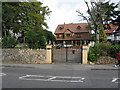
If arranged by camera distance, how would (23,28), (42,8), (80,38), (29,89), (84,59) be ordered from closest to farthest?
(29,89) → (84,59) → (23,28) → (42,8) → (80,38)

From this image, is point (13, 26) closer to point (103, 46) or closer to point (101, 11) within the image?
point (101, 11)

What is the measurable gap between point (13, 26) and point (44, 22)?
971 centimetres

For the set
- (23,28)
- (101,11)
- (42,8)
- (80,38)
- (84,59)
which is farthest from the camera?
(80,38)


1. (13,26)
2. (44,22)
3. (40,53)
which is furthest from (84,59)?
(44,22)

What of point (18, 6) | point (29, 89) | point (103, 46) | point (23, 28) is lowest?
point (29, 89)

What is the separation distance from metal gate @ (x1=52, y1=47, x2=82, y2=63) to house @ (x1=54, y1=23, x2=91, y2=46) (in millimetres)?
40332

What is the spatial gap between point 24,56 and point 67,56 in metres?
4.59

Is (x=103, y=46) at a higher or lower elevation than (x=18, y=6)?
lower

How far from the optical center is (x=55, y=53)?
21078 millimetres

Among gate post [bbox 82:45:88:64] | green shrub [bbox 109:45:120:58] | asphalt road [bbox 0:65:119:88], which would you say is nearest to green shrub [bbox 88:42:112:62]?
green shrub [bbox 109:45:120:58]

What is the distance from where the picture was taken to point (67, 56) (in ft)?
69.4

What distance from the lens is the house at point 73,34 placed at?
205ft

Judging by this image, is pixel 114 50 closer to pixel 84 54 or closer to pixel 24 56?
pixel 84 54

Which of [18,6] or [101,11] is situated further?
[18,6]
